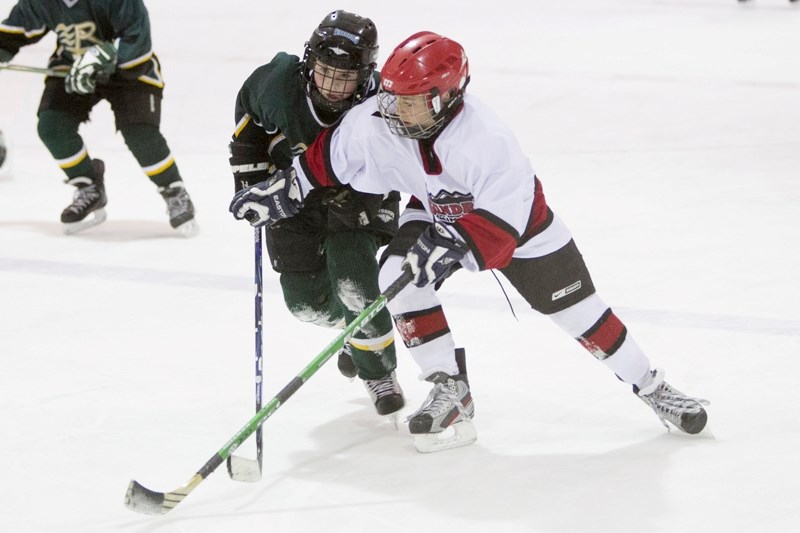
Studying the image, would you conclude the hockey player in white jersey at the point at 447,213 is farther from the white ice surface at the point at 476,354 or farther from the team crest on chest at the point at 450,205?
the white ice surface at the point at 476,354

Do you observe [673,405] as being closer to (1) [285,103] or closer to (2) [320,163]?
(2) [320,163]

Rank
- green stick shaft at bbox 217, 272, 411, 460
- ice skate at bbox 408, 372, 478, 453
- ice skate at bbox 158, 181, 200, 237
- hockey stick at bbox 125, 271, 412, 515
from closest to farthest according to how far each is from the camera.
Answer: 1. hockey stick at bbox 125, 271, 412, 515
2. green stick shaft at bbox 217, 272, 411, 460
3. ice skate at bbox 408, 372, 478, 453
4. ice skate at bbox 158, 181, 200, 237

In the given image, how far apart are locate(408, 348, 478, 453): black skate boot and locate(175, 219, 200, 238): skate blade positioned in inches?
83.0

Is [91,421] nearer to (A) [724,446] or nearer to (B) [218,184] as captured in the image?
(A) [724,446]

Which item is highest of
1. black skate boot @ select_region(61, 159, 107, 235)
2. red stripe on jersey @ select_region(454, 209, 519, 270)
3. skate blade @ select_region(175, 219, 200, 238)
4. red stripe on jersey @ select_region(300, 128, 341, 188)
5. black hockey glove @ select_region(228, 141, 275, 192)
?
red stripe on jersey @ select_region(454, 209, 519, 270)

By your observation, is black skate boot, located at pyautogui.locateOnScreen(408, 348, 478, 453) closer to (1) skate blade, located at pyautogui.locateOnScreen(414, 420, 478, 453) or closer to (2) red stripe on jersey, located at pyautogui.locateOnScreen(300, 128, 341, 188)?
(1) skate blade, located at pyautogui.locateOnScreen(414, 420, 478, 453)

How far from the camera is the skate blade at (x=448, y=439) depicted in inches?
102

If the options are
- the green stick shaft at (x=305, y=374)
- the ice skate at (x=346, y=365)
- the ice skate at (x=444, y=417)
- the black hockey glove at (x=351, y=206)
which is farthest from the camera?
the ice skate at (x=346, y=365)

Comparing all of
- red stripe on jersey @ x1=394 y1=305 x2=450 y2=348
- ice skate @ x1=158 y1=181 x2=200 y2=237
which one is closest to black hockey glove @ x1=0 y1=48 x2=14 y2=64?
ice skate @ x1=158 y1=181 x2=200 y2=237

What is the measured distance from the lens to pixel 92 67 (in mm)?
4395

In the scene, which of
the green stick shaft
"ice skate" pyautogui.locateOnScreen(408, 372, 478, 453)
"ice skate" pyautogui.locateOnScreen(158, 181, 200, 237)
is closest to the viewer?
the green stick shaft

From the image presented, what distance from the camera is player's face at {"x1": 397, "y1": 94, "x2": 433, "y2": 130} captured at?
7.74 ft

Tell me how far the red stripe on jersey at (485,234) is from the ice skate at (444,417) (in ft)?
1.26

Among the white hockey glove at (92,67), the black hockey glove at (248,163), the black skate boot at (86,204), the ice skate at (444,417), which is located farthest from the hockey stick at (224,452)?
the black skate boot at (86,204)
